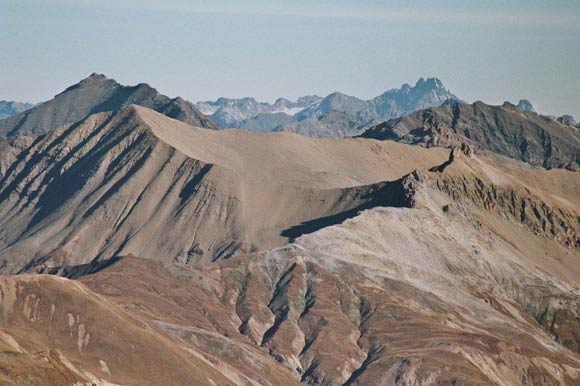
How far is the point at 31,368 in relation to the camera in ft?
589

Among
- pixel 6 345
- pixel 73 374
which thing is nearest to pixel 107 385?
pixel 73 374

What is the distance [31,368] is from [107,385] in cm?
1529

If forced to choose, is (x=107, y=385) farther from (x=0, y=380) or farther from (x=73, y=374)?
(x=0, y=380)

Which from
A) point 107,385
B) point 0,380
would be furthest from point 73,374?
point 0,380

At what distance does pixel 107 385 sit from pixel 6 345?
61.3ft

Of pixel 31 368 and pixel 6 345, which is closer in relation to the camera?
pixel 31 368

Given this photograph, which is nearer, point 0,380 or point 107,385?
point 0,380

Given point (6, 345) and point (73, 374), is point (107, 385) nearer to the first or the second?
point (73, 374)

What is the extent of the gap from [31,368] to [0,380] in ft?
27.8

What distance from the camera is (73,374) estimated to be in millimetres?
189500

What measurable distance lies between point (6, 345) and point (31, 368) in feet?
53.6

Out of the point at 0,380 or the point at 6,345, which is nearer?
the point at 0,380

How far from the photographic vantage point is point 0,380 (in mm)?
171500

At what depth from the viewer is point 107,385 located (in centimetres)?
19025
